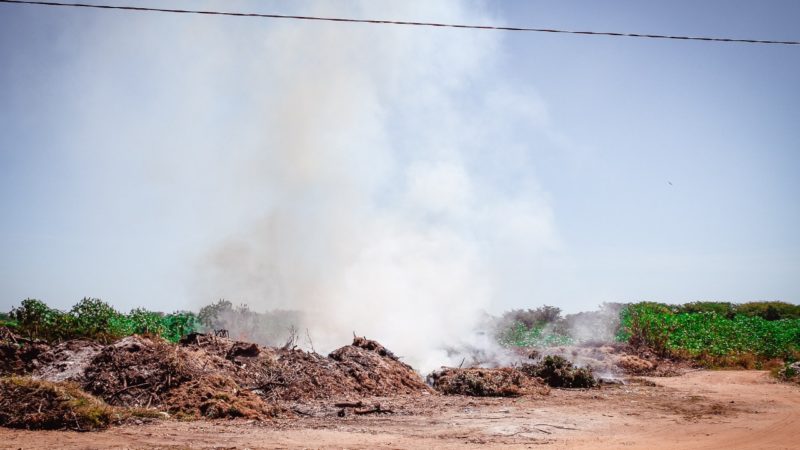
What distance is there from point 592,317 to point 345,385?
26327 millimetres

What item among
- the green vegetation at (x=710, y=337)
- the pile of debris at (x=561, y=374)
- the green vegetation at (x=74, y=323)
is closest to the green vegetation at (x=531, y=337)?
the green vegetation at (x=710, y=337)

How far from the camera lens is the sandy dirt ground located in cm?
888

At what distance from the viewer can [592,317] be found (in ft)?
120

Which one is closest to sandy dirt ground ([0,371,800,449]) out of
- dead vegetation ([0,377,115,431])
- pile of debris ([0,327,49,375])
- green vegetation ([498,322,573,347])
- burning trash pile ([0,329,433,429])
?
dead vegetation ([0,377,115,431])

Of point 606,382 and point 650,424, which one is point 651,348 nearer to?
point 606,382

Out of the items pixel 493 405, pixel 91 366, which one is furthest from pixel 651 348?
pixel 91 366

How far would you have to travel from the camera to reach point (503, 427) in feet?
34.8

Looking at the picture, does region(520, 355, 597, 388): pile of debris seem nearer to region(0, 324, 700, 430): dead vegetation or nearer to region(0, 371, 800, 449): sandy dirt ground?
region(0, 324, 700, 430): dead vegetation

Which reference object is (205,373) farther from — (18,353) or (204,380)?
(18,353)

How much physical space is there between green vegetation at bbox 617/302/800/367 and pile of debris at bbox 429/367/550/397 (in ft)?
48.2

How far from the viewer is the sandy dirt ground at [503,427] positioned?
8.88 m

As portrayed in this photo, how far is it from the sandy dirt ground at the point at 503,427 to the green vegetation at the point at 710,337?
12800 mm

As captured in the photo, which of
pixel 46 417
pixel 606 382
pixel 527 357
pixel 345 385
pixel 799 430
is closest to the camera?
pixel 46 417

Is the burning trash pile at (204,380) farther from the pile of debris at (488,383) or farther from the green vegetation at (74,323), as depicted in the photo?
the green vegetation at (74,323)
